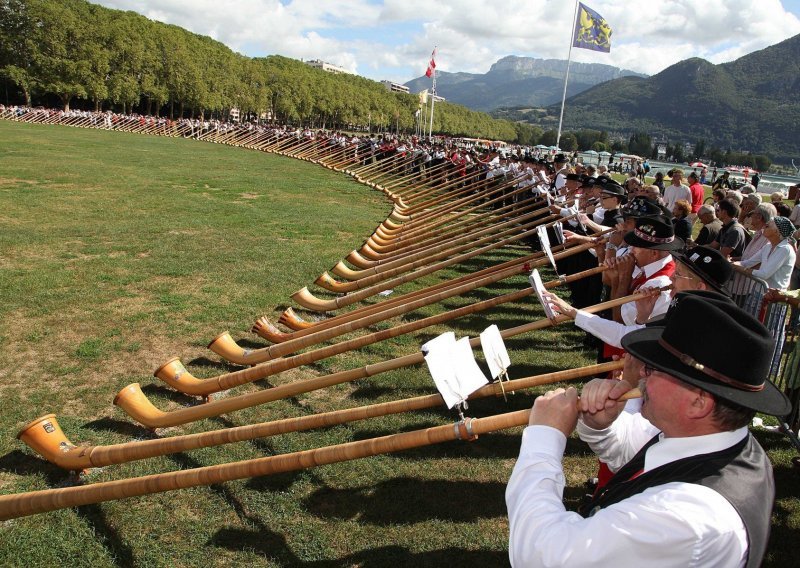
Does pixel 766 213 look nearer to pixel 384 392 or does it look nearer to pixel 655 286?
pixel 655 286

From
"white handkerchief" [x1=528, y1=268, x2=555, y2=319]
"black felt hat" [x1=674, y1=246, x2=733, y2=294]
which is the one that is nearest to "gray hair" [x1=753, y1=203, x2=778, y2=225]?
"black felt hat" [x1=674, y1=246, x2=733, y2=294]

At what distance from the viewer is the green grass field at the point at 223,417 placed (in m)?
3.67

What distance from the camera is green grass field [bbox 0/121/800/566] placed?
3.67 metres

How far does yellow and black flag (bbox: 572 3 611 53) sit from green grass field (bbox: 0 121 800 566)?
21.2m

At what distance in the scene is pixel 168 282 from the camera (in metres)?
8.60

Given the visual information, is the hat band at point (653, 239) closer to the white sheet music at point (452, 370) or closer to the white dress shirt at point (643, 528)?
the white sheet music at point (452, 370)

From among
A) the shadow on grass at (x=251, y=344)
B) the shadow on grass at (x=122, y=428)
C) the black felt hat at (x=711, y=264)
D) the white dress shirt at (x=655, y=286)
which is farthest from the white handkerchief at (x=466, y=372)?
the shadow on grass at (x=251, y=344)

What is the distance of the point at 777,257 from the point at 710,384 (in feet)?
19.7

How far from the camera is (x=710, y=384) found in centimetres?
170

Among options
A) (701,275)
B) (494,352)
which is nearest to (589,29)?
(701,275)

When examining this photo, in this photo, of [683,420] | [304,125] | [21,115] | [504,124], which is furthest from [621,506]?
[504,124]

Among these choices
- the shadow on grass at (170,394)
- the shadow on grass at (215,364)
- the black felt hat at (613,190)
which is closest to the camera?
the shadow on grass at (170,394)

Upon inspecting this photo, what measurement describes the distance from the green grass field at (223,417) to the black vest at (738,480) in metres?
2.33

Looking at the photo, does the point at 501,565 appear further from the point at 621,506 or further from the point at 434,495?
the point at 621,506
